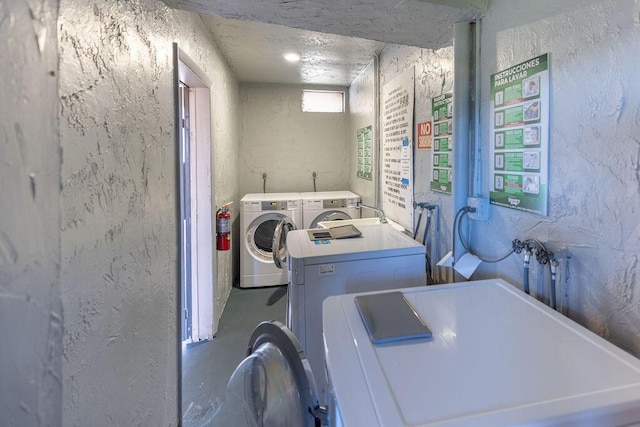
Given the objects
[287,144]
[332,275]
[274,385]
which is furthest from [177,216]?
[287,144]

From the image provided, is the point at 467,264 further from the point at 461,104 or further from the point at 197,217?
the point at 197,217

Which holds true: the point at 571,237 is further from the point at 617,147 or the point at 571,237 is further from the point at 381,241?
the point at 381,241

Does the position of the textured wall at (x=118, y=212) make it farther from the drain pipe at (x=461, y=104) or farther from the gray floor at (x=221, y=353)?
the drain pipe at (x=461, y=104)

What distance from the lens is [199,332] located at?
2.48 m

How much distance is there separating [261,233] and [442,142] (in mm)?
2301

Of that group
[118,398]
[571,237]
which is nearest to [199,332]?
[118,398]

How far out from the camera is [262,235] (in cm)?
352

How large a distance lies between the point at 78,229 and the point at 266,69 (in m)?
3.02

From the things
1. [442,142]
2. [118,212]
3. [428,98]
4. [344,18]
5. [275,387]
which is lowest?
[275,387]

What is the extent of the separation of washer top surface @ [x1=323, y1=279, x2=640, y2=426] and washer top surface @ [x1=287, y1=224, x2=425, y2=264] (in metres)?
0.58

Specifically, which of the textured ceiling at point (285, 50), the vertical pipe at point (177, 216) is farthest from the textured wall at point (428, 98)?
the vertical pipe at point (177, 216)

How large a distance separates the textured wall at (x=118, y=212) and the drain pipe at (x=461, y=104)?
1288 millimetres

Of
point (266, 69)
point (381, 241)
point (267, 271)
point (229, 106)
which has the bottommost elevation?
point (267, 271)

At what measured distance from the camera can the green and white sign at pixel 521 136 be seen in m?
1.06
